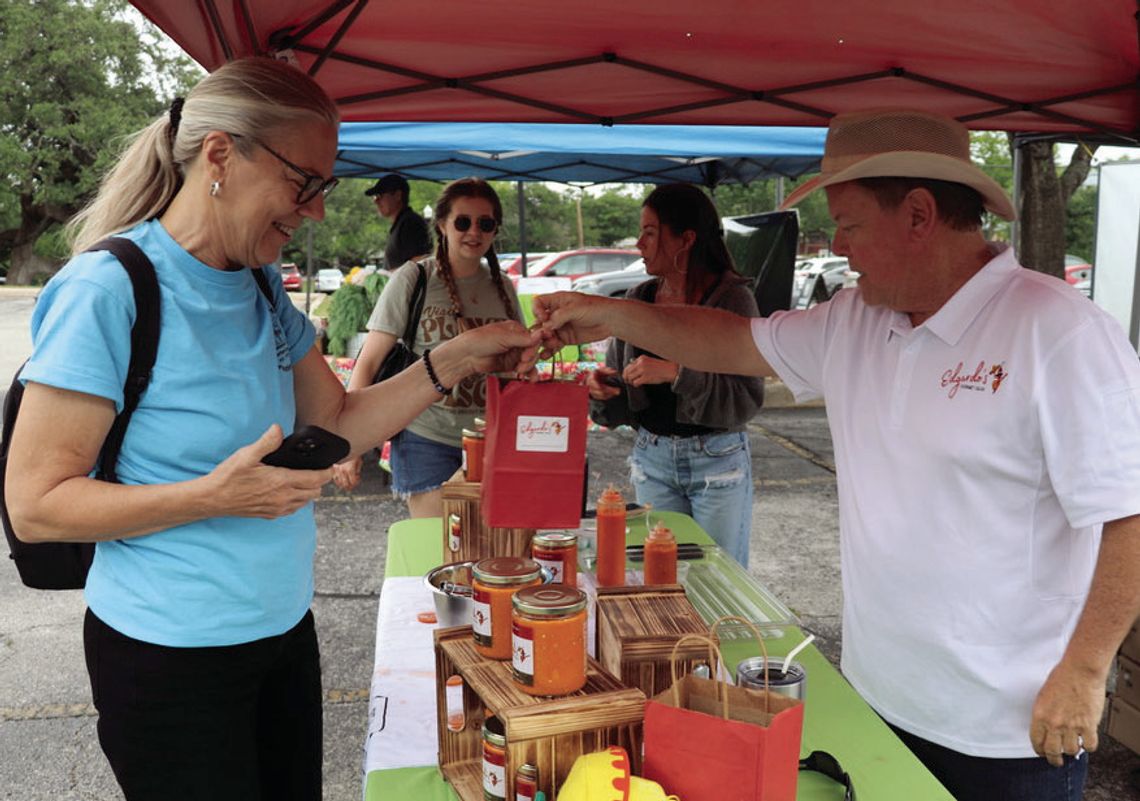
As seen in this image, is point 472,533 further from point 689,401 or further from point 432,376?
point 689,401

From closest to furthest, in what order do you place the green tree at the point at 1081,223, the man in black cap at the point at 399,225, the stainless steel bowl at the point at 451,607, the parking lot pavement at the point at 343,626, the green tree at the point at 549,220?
the stainless steel bowl at the point at 451,607, the parking lot pavement at the point at 343,626, the man in black cap at the point at 399,225, the green tree at the point at 1081,223, the green tree at the point at 549,220

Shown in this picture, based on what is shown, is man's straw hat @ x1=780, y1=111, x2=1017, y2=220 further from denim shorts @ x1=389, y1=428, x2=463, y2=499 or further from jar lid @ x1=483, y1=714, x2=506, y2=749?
denim shorts @ x1=389, y1=428, x2=463, y2=499

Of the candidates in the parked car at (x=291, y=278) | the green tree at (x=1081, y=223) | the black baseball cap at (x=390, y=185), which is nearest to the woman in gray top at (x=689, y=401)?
the black baseball cap at (x=390, y=185)

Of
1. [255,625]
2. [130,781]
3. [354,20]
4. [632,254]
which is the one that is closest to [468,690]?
[255,625]

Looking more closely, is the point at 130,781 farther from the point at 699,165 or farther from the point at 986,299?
the point at 699,165

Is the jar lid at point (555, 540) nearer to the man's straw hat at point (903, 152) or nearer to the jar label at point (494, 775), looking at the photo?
the jar label at point (494, 775)

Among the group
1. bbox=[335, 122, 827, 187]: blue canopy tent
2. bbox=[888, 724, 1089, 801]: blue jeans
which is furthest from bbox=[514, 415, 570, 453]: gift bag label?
bbox=[335, 122, 827, 187]: blue canopy tent

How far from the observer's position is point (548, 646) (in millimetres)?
1327

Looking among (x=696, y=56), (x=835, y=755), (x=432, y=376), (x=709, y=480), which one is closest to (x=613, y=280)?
(x=709, y=480)

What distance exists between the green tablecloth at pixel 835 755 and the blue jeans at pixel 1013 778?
0.18m

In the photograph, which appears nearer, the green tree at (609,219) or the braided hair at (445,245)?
the braided hair at (445,245)

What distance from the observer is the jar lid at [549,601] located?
4.39ft

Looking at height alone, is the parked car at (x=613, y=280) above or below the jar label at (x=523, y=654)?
above

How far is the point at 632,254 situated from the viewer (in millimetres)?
22344
